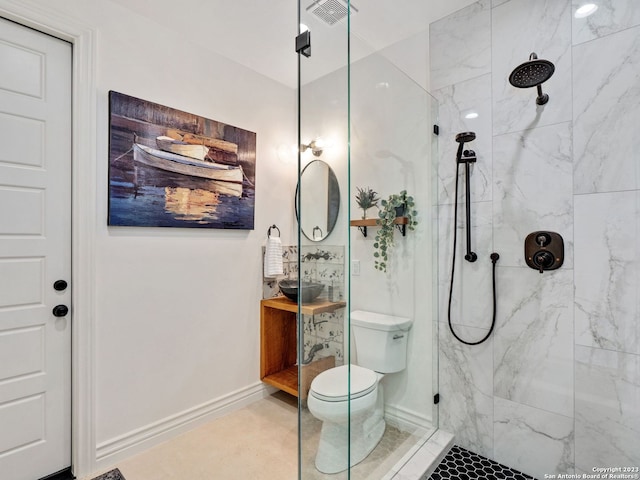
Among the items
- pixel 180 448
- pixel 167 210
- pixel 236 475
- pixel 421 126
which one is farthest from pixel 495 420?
pixel 167 210

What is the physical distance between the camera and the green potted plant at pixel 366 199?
5.21 feet

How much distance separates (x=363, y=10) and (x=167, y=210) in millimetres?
1697

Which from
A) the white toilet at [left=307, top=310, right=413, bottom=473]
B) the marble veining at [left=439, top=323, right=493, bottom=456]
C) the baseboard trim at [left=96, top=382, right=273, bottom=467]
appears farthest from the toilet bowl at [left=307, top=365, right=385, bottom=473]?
the baseboard trim at [left=96, top=382, right=273, bottom=467]

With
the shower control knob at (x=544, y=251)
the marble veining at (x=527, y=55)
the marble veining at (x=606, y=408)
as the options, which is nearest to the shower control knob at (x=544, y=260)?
the shower control knob at (x=544, y=251)

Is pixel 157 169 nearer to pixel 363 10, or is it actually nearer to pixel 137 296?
pixel 137 296

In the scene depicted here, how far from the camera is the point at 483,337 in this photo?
1867mm

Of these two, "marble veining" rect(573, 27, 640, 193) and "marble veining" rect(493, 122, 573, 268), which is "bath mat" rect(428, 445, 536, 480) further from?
"marble veining" rect(573, 27, 640, 193)

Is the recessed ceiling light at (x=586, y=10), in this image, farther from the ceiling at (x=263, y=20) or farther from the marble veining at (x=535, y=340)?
the marble veining at (x=535, y=340)

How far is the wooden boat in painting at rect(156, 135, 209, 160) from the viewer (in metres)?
2.07

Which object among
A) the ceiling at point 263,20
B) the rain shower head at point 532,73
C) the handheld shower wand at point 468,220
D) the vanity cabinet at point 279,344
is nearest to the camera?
the rain shower head at point 532,73

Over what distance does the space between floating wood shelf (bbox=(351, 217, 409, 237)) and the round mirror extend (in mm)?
142

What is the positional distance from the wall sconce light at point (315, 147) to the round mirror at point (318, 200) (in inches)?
1.5

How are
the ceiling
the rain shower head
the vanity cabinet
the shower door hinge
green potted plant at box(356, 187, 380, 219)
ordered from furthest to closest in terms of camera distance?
the vanity cabinet < the ceiling < green potted plant at box(356, 187, 380, 219) < the rain shower head < the shower door hinge

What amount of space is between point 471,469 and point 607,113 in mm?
1880
